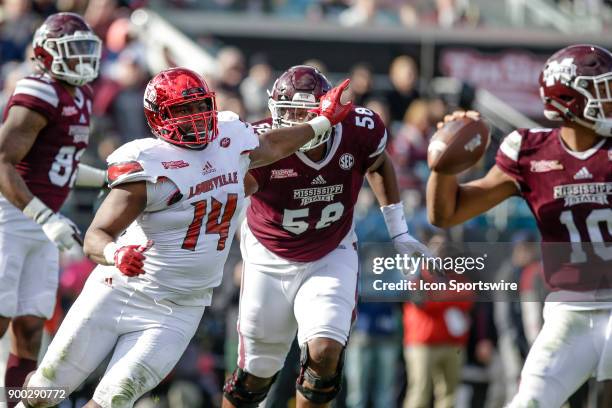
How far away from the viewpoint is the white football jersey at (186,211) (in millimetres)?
5863

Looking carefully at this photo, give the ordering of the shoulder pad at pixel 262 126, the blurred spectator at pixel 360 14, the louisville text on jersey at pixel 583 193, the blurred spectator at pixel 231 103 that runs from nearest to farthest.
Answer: the louisville text on jersey at pixel 583 193
the shoulder pad at pixel 262 126
the blurred spectator at pixel 231 103
the blurred spectator at pixel 360 14

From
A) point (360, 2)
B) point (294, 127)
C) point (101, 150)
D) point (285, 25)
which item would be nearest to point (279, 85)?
point (294, 127)

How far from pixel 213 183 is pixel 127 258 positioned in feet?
2.46

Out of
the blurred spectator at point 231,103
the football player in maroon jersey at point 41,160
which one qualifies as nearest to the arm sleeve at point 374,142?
the football player in maroon jersey at point 41,160

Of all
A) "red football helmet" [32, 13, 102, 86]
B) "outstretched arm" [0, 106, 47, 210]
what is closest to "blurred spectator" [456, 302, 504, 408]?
"red football helmet" [32, 13, 102, 86]

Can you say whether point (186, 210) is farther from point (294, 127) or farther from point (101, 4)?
point (101, 4)

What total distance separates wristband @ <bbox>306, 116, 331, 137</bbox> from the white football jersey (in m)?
0.48

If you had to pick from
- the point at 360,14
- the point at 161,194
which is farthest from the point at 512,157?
the point at 360,14

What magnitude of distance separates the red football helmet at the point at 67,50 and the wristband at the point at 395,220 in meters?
2.17

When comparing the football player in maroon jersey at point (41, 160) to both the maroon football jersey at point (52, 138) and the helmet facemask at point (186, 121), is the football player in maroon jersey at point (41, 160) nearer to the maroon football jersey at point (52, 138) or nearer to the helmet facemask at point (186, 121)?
the maroon football jersey at point (52, 138)

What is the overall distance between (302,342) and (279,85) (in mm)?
1540

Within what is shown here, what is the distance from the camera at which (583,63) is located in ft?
21.1

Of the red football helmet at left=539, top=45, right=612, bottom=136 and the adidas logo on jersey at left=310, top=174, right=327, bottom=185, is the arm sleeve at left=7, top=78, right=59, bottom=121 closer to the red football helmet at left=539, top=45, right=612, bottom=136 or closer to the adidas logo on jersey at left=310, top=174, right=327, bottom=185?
the adidas logo on jersey at left=310, top=174, right=327, bottom=185

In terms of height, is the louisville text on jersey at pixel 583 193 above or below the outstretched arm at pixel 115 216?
above
